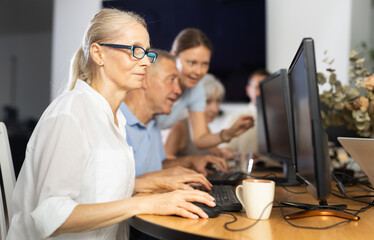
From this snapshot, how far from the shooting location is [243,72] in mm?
4430

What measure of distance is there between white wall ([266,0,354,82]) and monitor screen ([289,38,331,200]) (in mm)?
2831

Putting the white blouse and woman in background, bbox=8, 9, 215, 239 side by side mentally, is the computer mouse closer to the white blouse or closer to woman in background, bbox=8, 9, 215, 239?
woman in background, bbox=8, 9, 215, 239

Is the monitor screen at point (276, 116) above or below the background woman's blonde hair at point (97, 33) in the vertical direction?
below

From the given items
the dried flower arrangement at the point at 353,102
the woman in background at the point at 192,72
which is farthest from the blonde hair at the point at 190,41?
the dried flower arrangement at the point at 353,102

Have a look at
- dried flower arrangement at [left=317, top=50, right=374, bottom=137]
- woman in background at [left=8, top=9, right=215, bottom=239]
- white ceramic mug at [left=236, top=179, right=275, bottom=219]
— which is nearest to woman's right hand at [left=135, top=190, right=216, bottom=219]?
woman in background at [left=8, top=9, right=215, bottom=239]

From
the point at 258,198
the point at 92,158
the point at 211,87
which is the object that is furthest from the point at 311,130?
the point at 211,87

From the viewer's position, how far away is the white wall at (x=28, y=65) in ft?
26.2

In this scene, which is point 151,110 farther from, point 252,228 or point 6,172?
point 252,228

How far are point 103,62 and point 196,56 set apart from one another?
1.19 metres

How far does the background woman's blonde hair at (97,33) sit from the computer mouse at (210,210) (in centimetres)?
54

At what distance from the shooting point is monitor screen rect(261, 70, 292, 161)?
1.50 metres

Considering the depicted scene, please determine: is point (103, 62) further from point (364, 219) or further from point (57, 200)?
point (364, 219)

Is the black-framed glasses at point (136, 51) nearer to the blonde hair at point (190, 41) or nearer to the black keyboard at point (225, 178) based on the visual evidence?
the black keyboard at point (225, 178)

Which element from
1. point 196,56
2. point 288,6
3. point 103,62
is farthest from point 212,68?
point 103,62
